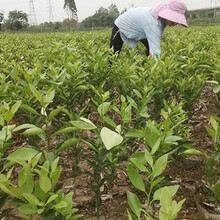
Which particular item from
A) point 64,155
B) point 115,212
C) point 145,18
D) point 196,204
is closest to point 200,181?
point 196,204

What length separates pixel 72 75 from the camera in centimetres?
208

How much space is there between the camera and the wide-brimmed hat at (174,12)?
3.63 m

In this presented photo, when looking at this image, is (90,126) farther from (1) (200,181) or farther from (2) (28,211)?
(1) (200,181)

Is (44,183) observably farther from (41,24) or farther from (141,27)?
(41,24)

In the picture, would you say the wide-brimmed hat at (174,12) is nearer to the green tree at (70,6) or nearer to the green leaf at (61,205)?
the green leaf at (61,205)

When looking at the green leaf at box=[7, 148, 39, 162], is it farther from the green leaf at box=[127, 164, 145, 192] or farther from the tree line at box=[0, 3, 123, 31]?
the tree line at box=[0, 3, 123, 31]

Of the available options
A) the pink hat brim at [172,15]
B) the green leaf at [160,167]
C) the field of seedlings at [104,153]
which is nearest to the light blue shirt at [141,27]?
the pink hat brim at [172,15]

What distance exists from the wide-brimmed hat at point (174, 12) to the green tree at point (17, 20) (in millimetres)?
52920

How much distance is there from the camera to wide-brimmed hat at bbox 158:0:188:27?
3633 millimetres

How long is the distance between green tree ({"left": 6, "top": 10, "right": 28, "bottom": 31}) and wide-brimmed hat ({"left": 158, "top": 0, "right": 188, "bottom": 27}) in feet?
174

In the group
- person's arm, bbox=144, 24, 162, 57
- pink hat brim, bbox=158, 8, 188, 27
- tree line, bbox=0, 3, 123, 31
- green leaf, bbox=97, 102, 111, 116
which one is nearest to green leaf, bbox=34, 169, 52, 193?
green leaf, bbox=97, 102, 111, 116

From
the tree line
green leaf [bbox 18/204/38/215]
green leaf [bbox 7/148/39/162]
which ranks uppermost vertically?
the tree line

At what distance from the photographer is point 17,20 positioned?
182ft

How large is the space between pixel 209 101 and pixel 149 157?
3130 mm
